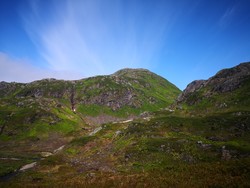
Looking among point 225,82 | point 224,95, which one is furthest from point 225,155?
point 225,82

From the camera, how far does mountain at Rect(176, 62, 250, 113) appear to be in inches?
4437

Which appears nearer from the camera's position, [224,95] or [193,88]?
[224,95]

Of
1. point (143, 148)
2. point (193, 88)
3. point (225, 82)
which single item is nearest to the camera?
point (143, 148)

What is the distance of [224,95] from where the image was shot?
129 meters

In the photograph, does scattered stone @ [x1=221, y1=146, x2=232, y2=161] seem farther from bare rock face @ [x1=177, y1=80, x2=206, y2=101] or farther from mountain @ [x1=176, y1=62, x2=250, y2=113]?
bare rock face @ [x1=177, y1=80, x2=206, y2=101]

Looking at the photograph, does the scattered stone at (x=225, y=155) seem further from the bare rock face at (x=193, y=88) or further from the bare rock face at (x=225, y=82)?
the bare rock face at (x=193, y=88)

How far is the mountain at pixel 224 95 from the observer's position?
370 ft

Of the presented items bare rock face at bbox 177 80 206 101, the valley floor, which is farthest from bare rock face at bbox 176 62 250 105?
the valley floor

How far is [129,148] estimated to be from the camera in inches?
2793

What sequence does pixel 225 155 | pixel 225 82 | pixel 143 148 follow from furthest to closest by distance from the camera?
1. pixel 225 82
2. pixel 143 148
3. pixel 225 155

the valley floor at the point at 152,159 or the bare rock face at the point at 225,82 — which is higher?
the bare rock face at the point at 225,82

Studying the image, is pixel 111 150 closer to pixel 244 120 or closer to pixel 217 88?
pixel 244 120

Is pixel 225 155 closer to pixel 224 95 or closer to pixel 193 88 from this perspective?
pixel 224 95

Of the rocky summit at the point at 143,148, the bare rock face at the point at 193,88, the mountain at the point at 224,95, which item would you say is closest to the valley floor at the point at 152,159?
the rocky summit at the point at 143,148
